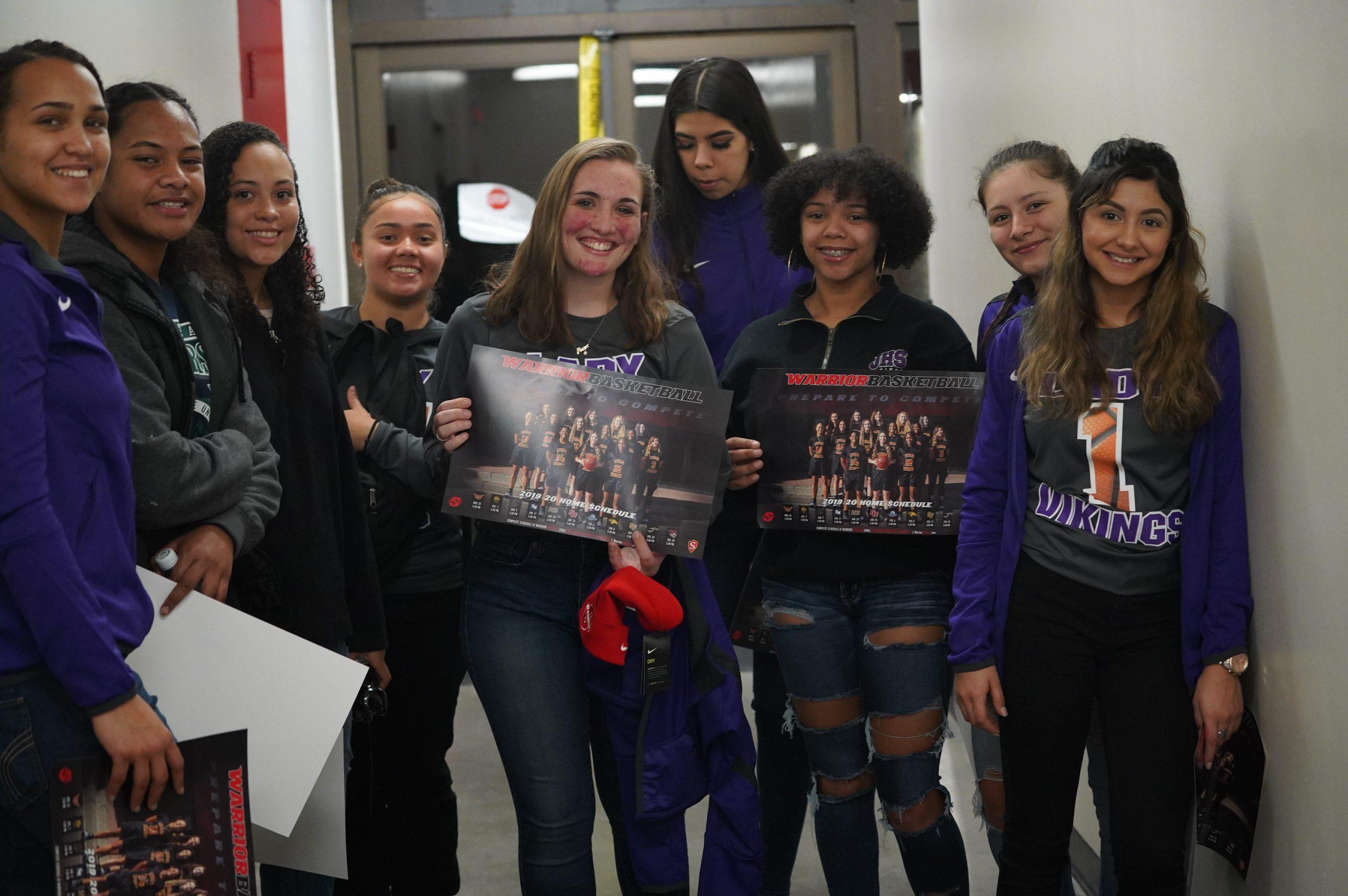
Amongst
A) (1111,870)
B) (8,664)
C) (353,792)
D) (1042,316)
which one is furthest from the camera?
(353,792)

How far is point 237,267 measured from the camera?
218 centimetres

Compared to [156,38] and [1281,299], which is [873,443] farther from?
[156,38]

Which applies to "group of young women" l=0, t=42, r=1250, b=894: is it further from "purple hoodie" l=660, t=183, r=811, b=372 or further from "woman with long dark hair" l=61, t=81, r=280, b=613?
"purple hoodie" l=660, t=183, r=811, b=372

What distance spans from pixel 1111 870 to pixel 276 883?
147 centimetres

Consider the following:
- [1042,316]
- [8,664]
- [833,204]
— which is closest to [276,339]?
[8,664]

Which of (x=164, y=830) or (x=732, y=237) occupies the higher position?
(x=732, y=237)

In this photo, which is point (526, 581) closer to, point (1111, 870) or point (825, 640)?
point (825, 640)

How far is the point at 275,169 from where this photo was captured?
2211 millimetres

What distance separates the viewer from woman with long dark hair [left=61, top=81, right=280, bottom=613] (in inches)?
66.2

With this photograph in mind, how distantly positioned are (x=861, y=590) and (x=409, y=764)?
3.45ft

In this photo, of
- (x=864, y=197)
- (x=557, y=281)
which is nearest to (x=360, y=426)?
(x=557, y=281)

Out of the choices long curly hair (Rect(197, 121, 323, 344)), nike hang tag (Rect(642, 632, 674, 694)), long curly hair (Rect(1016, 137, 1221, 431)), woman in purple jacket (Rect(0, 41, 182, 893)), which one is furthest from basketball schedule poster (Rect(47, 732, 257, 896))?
long curly hair (Rect(1016, 137, 1221, 431))

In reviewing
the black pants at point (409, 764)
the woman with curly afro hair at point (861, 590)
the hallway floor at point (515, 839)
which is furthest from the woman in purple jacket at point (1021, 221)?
the black pants at point (409, 764)

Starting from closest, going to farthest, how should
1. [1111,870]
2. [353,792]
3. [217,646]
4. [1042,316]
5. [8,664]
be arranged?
[8,664], [217,646], [1042,316], [1111,870], [353,792]
